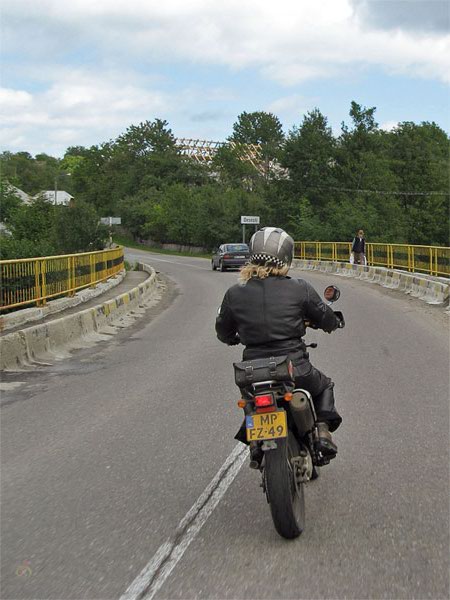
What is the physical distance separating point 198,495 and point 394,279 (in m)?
20.6

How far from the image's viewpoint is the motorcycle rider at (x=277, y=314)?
4219 mm

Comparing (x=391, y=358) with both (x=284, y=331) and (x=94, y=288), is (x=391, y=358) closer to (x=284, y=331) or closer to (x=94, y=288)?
(x=284, y=331)

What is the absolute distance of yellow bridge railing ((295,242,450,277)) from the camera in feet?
76.1

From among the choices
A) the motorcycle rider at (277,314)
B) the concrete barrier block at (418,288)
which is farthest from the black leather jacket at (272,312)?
A: the concrete barrier block at (418,288)

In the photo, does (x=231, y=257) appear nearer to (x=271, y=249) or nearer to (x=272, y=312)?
(x=271, y=249)

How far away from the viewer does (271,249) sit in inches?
170

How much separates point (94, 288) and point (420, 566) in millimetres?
16672

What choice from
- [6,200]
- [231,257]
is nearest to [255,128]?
[6,200]

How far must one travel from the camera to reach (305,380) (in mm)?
4258

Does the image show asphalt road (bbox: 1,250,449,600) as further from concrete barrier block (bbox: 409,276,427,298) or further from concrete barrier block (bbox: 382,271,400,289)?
concrete barrier block (bbox: 382,271,400,289)

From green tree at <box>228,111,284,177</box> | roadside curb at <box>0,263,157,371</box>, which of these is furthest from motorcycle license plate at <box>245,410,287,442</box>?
green tree at <box>228,111,284,177</box>

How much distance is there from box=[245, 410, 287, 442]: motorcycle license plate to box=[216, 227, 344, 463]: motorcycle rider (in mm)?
302

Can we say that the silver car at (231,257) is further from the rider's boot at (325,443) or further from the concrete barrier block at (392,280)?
the rider's boot at (325,443)

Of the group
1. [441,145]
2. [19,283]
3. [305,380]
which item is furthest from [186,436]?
[441,145]
